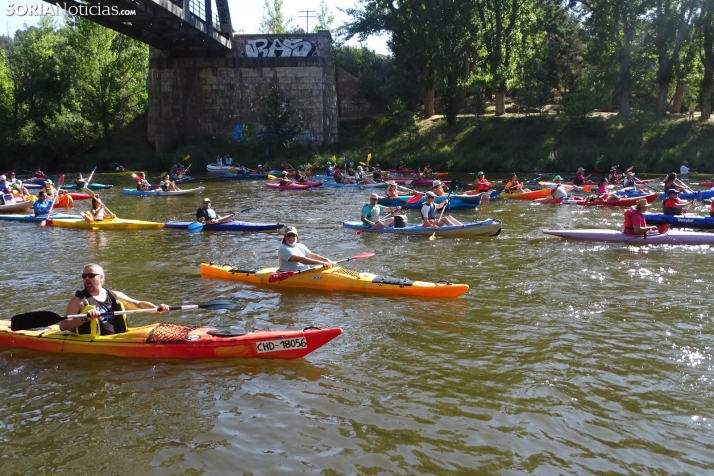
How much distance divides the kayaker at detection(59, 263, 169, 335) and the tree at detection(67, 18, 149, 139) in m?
37.7

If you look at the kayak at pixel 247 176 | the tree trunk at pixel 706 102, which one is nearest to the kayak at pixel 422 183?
the kayak at pixel 247 176

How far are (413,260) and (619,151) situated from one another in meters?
24.1

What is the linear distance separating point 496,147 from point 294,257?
27.2 m

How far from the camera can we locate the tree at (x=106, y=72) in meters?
Answer: 40.7

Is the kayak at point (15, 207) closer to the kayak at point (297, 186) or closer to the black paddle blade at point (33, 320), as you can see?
the kayak at point (297, 186)

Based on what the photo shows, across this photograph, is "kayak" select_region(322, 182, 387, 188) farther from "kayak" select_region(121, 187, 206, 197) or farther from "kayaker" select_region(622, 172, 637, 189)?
"kayaker" select_region(622, 172, 637, 189)

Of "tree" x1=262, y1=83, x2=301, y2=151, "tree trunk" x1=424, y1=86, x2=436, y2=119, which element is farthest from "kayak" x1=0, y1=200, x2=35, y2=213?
"tree trunk" x1=424, y1=86, x2=436, y2=119

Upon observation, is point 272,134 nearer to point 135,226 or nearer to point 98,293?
point 135,226

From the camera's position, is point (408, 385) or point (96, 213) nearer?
point (408, 385)

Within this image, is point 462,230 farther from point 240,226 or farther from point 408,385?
point 408,385

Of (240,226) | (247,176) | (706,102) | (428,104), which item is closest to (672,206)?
(240,226)

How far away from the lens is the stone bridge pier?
38344mm

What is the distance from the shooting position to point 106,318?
734 cm

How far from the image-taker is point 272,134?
38.1m
